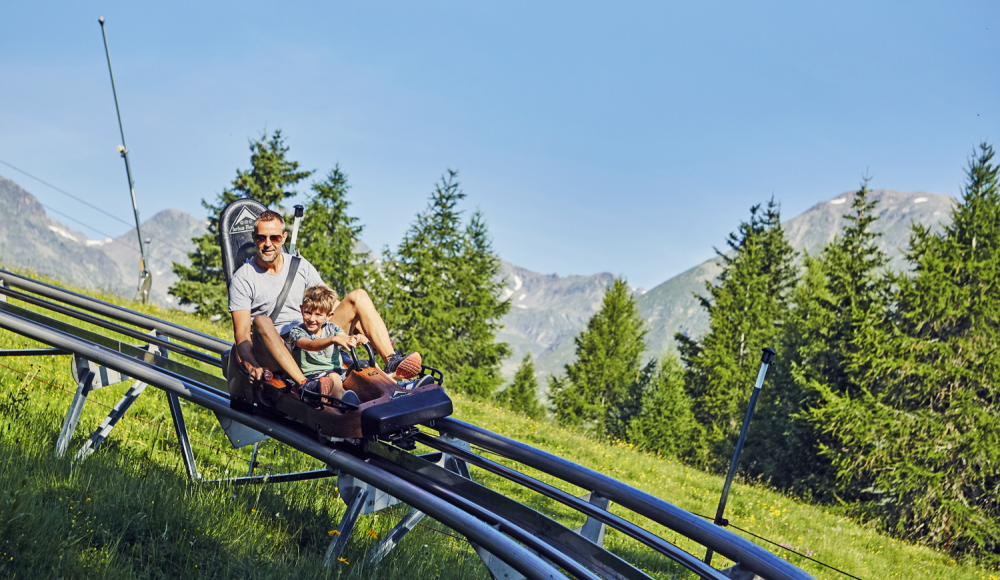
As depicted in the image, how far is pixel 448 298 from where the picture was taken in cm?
3778

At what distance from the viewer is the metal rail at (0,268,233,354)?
241 inches

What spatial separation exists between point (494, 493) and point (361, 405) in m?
0.96

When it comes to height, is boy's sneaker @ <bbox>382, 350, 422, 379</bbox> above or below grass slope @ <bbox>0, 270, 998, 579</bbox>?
above

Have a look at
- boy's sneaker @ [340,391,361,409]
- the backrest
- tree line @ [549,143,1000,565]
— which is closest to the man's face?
the backrest

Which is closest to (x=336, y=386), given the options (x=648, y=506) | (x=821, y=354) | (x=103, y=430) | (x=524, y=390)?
(x=103, y=430)

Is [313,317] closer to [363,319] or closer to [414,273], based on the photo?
[363,319]

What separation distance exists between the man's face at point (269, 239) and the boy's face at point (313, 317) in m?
0.57

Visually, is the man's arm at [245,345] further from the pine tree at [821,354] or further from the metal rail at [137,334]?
the pine tree at [821,354]

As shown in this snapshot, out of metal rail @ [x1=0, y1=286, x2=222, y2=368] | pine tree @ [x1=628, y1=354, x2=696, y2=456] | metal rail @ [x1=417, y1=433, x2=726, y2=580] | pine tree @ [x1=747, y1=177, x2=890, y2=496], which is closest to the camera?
metal rail @ [x1=417, y1=433, x2=726, y2=580]

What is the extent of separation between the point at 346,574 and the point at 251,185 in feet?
132

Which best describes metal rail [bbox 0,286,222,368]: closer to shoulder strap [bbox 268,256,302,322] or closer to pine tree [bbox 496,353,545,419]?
shoulder strap [bbox 268,256,302,322]

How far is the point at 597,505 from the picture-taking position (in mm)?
3598

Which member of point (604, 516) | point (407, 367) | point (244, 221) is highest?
point (244, 221)

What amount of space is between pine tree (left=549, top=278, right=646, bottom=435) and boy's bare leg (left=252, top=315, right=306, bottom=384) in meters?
44.7
